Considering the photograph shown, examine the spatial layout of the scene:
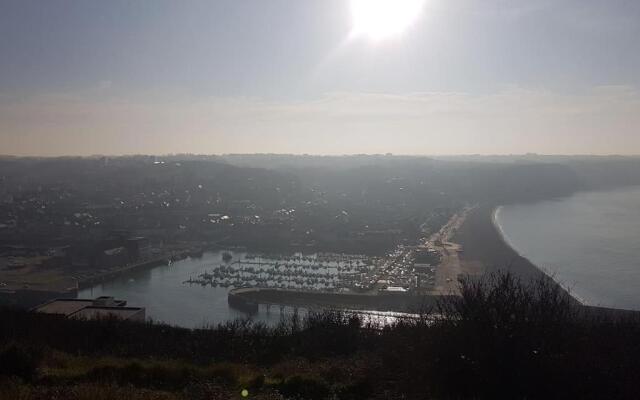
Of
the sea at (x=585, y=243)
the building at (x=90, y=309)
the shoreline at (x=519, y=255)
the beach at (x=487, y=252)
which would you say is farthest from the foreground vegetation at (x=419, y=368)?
the beach at (x=487, y=252)

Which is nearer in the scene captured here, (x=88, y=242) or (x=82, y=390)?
(x=82, y=390)

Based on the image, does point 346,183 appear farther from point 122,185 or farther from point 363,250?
point 363,250

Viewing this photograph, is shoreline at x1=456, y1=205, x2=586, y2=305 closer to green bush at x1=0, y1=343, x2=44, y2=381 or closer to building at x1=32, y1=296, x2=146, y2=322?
building at x1=32, y1=296, x2=146, y2=322

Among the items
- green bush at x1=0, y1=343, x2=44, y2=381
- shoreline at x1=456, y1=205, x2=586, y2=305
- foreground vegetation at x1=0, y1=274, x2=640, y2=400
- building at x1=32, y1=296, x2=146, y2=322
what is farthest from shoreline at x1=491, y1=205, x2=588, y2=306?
green bush at x1=0, y1=343, x2=44, y2=381

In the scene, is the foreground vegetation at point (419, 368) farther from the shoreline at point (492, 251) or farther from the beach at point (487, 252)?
the shoreline at point (492, 251)

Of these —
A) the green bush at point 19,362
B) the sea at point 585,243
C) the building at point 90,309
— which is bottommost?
the sea at point 585,243

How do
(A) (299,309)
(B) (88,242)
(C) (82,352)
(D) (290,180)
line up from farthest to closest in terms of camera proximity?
(D) (290,180) < (B) (88,242) < (A) (299,309) < (C) (82,352)

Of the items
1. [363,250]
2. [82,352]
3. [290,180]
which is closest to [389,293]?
[363,250]

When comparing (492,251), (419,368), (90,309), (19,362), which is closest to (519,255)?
(492,251)
